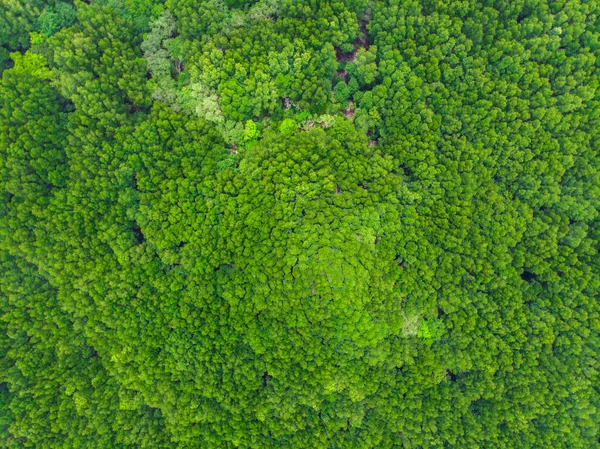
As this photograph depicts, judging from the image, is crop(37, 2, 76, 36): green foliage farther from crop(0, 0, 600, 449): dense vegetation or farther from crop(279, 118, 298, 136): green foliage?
crop(279, 118, 298, 136): green foliage

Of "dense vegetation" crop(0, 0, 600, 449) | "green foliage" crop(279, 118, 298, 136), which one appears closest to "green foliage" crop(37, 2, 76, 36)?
"dense vegetation" crop(0, 0, 600, 449)

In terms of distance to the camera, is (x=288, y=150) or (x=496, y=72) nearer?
(x=288, y=150)

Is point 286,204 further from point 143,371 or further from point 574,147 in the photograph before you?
point 574,147

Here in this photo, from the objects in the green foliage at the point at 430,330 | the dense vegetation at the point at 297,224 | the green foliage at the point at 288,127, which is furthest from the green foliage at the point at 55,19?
the green foliage at the point at 430,330

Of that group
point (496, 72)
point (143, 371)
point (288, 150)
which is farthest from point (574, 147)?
point (143, 371)

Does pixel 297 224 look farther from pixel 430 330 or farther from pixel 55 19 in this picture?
pixel 55 19

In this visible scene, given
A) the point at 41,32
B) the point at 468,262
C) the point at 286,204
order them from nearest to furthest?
the point at 286,204, the point at 468,262, the point at 41,32

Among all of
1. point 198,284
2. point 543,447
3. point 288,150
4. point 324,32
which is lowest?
point 543,447

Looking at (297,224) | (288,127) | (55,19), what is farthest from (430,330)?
(55,19)
